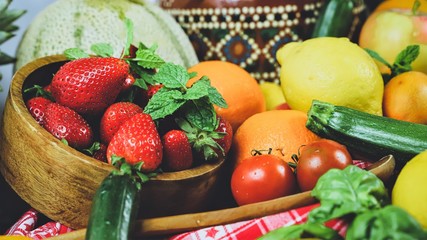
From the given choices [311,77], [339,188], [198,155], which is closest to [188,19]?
[311,77]

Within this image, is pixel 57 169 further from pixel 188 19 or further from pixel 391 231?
pixel 188 19

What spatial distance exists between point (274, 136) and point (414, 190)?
275mm

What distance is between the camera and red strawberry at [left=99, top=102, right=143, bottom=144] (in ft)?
2.40

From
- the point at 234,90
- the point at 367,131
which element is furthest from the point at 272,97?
the point at 367,131

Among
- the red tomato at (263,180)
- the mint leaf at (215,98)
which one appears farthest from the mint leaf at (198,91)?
the red tomato at (263,180)

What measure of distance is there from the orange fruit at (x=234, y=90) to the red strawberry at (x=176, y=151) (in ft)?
0.76

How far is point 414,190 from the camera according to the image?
0.61m

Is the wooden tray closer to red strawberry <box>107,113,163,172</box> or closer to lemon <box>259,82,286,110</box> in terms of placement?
red strawberry <box>107,113,163,172</box>

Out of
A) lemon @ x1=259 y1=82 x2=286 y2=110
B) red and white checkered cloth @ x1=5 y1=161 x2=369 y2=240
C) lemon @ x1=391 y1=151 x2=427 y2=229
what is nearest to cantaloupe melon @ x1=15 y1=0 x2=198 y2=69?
lemon @ x1=259 y1=82 x2=286 y2=110

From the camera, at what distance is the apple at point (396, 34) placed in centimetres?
113

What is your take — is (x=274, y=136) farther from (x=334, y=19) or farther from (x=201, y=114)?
(x=334, y=19)

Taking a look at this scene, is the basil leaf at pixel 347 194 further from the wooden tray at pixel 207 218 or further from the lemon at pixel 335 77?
the lemon at pixel 335 77

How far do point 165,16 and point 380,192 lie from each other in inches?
30.4

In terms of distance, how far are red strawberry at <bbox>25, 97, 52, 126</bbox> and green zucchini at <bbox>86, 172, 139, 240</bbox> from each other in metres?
0.18
